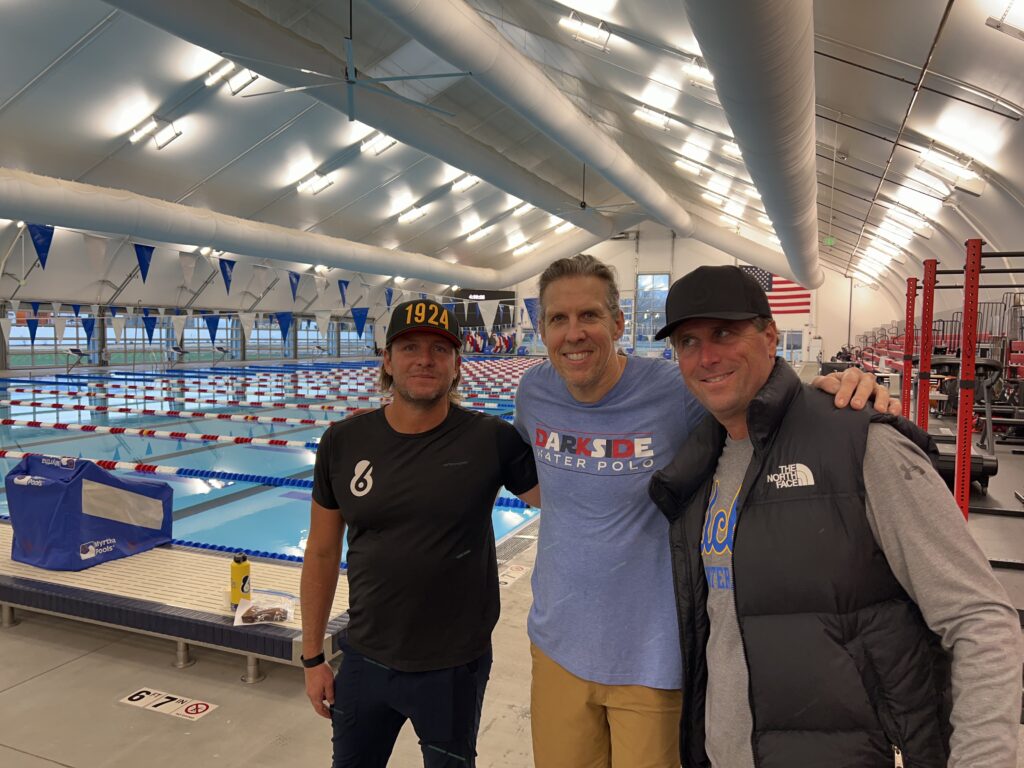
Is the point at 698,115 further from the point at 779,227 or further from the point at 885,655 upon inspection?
the point at 885,655

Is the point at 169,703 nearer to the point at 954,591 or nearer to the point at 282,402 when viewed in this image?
the point at 954,591

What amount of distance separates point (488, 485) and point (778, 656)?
0.86m

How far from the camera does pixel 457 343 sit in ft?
6.36

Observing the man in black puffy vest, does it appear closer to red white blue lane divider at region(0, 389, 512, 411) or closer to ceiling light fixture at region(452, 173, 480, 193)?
→ red white blue lane divider at region(0, 389, 512, 411)

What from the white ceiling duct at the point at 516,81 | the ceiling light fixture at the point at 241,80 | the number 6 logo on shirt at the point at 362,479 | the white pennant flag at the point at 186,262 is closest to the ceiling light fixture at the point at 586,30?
the white ceiling duct at the point at 516,81

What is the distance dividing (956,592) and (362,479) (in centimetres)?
136

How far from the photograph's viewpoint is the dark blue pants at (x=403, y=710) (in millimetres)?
1706

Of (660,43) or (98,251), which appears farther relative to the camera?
(98,251)

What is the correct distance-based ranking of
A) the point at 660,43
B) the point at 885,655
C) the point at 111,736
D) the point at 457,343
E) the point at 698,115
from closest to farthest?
the point at 885,655 < the point at 457,343 < the point at 111,736 < the point at 660,43 < the point at 698,115

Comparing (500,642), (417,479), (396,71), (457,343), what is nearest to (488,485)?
(417,479)

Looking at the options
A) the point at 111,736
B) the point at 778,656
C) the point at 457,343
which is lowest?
the point at 111,736

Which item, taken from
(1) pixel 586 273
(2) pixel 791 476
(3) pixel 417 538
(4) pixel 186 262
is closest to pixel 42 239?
(4) pixel 186 262

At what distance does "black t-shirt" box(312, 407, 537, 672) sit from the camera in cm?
174

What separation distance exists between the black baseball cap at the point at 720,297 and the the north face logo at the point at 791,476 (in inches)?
11.8
